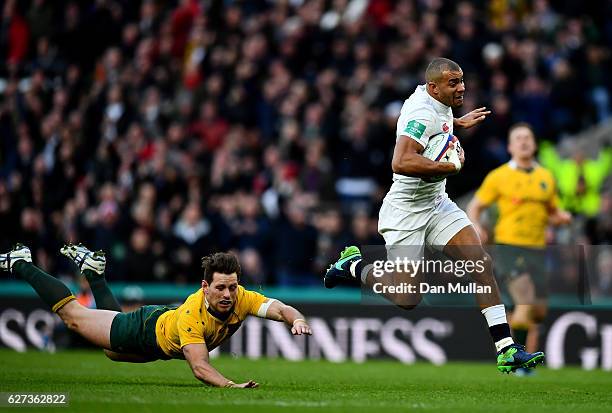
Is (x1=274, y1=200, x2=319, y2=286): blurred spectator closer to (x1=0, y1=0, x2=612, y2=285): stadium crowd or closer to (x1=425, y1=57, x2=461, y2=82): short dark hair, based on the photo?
(x1=0, y1=0, x2=612, y2=285): stadium crowd

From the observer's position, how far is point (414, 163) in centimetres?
1029

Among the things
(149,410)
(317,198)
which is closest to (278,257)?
(317,198)

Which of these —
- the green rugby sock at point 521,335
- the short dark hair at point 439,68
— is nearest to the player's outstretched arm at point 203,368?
the short dark hair at point 439,68

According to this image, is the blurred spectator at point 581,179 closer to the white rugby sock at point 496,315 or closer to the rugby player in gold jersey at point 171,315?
the white rugby sock at point 496,315

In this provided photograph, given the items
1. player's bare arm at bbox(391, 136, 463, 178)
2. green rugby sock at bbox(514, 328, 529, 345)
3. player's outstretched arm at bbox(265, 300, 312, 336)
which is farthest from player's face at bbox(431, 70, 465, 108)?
green rugby sock at bbox(514, 328, 529, 345)

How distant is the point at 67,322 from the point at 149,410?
289cm

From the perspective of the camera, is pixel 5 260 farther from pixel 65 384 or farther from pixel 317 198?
pixel 317 198

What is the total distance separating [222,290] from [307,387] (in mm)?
1512

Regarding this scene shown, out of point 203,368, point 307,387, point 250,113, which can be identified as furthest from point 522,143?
point 250,113

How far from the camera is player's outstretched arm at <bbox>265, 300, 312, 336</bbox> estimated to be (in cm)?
971

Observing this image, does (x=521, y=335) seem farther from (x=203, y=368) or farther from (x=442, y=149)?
(x=203, y=368)

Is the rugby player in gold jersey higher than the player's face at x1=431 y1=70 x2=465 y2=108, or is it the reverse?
the player's face at x1=431 y1=70 x2=465 y2=108

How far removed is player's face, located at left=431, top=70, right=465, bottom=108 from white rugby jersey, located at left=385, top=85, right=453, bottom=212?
2.9 inches

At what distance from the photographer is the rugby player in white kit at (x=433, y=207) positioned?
407 inches
